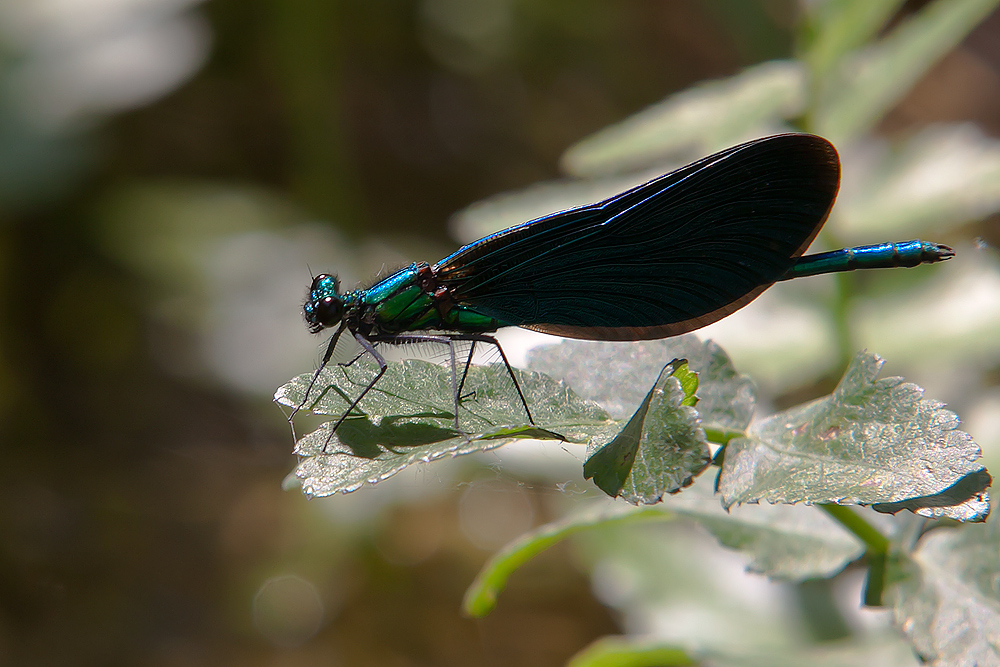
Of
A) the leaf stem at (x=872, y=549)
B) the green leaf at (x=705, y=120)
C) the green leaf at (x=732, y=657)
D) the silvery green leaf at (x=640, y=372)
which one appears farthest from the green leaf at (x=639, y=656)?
the green leaf at (x=705, y=120)

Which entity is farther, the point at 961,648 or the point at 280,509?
the point at 280,509

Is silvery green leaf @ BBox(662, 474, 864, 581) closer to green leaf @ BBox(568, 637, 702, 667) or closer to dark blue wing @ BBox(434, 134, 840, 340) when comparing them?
green leaf @ BBox(568, 637, 702, 667)

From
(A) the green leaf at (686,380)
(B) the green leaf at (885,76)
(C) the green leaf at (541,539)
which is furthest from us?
(B) the green leaf at (885,76)

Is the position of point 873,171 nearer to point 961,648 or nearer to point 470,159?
point 961,648

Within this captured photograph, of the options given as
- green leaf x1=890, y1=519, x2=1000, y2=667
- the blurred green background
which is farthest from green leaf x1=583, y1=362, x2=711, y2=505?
the blurred green background

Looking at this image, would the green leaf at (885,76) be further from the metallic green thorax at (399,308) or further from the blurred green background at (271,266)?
the metallic green thorax at (399,308)

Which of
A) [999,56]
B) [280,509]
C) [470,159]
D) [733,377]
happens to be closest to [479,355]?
[733,377]
